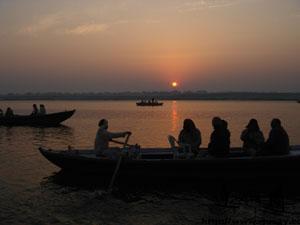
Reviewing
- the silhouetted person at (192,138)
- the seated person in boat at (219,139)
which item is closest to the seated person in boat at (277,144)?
the seated person in boat at (219,139)

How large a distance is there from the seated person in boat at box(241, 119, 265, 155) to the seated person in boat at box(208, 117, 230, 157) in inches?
32.8

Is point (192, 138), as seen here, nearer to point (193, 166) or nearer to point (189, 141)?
point (189, 141)

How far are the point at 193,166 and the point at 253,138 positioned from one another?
2.22m

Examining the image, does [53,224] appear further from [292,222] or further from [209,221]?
[292,222]

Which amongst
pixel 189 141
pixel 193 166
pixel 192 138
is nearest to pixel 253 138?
pixel 192 138

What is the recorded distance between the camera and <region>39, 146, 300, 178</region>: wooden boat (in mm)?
13008

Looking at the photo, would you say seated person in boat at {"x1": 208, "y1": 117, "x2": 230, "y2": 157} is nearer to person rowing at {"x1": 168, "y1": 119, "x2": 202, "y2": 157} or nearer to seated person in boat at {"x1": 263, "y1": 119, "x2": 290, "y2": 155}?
person rowing at {"x1": 168, "y1": 119, "x2": 202, "y2": 157}

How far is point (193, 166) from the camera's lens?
13.4m

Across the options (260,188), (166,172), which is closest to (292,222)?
(260,188)

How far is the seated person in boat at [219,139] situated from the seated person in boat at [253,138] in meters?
0.83

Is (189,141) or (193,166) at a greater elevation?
(189,141)

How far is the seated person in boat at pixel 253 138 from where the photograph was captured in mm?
13562

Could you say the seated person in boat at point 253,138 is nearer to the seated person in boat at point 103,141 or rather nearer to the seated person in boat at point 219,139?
the seated person in boat at point 219,139

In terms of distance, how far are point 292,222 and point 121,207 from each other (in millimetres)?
4562
